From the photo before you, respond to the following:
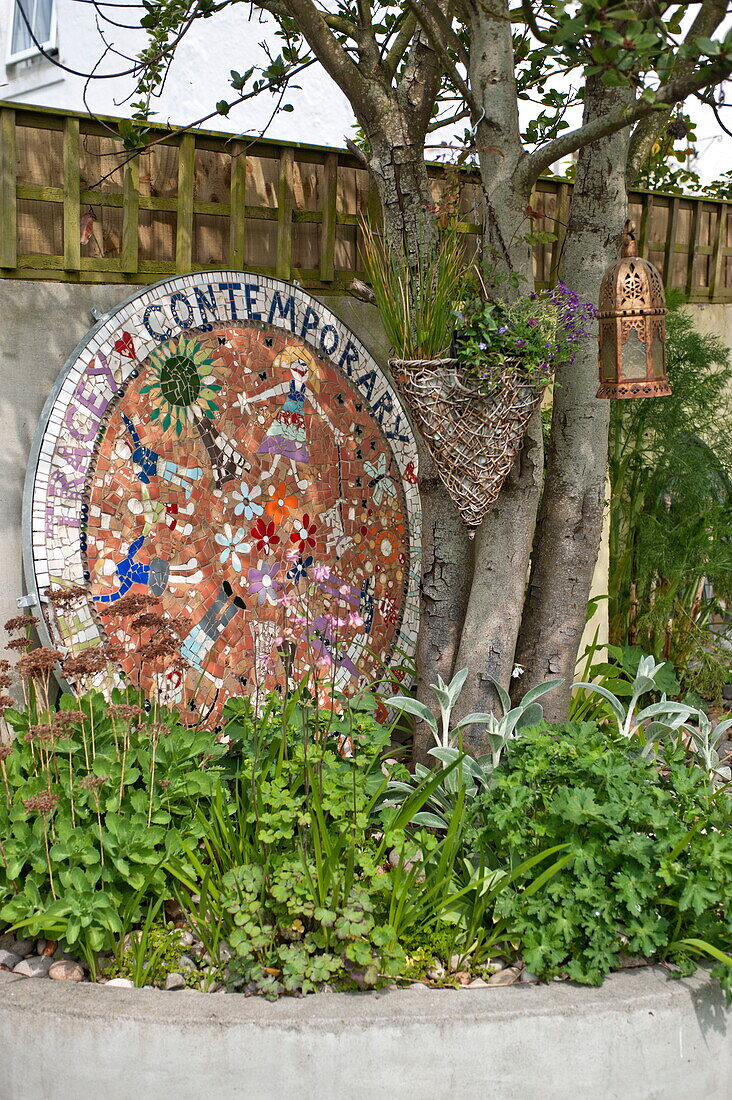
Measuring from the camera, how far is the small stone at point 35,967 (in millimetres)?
2566

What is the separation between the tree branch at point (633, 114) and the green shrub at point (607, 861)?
5.86 ft

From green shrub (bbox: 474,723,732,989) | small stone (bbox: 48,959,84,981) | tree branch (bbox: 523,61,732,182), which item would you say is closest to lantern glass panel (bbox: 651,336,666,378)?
tree branch (bbox: 523,61,732,182)

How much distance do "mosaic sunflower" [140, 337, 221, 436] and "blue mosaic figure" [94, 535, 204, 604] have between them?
478 mm

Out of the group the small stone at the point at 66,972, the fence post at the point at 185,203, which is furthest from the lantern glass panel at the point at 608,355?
the small stone at the point at 66,972

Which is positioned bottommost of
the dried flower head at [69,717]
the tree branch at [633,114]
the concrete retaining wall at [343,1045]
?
the concrete retaining wall at [343,1045]

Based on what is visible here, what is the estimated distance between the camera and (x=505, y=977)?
2.61m

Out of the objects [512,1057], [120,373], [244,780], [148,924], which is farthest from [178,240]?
[512,1057]

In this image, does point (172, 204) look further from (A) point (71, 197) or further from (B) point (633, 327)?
(B) point (633, 327)

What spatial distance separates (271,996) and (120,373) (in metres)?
2.12

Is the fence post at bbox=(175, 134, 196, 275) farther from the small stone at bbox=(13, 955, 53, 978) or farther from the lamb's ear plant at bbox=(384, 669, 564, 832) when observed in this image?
the small stone at bbox=(13, 955, 53, 978)

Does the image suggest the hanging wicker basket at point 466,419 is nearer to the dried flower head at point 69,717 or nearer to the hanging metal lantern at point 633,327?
the hanging metal lantern at point 633,327

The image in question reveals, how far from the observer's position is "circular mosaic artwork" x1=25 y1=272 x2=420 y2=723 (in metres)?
3.39

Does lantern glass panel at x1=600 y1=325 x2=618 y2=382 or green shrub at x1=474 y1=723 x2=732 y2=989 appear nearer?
green shrub at x1=474 y1=723 x2=732 y2=989

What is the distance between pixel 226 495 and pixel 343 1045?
2.04m
